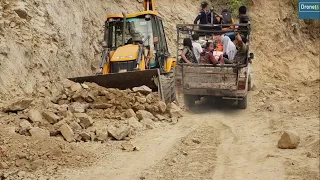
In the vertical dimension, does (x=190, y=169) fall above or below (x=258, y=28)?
below

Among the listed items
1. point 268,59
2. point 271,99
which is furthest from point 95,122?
point 268,59

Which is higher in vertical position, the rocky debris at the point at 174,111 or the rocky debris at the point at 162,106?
the rocky debris at the point at 162,106

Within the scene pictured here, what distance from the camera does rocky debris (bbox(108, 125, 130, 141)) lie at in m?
7.76

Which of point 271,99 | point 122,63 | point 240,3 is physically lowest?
point 271,99

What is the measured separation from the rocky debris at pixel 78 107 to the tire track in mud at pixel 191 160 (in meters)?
2.16

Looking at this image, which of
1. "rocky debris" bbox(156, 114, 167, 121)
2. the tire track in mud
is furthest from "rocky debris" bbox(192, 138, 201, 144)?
"rocky debris" bbox(156, 114, 167, 121)

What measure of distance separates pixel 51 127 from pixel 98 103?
72.4 inches

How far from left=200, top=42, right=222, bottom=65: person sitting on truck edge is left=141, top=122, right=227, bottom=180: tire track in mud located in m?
2.70

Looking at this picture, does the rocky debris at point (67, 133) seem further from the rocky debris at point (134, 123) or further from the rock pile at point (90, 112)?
the rocky debris at point (134, 123)

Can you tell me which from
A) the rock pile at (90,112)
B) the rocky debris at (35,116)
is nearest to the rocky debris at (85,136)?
the rock pile at (90,112)

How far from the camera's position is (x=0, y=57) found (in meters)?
8.94

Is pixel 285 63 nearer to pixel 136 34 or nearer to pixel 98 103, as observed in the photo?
pixel 136 34

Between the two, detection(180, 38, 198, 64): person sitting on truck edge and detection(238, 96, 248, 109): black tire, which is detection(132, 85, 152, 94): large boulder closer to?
detection(180, 38, 198, 64): person sitting on truck edge

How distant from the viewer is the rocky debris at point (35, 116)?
785 cm
